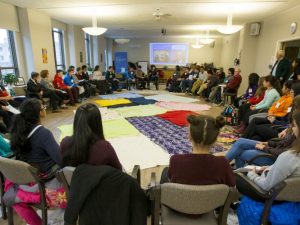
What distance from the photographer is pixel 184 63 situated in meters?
14.1

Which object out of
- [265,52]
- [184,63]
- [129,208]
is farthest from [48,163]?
[184,63]

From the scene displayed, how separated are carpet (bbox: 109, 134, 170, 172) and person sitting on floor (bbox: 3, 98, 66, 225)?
1241 mm

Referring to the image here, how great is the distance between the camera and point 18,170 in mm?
1421

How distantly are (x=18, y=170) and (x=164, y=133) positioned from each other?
2.92 m

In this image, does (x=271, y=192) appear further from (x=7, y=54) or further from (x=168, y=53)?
(x=168, y=53)

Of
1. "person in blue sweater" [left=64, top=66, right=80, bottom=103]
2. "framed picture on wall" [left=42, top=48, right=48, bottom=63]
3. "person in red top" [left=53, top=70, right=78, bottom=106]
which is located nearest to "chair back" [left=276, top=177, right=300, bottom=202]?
"person in red top" [left=53, top=70, right=78, bottom=106]

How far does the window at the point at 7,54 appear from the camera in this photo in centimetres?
564

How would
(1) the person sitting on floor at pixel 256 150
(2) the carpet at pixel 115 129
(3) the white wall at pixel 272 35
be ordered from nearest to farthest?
1. (1) the person sitting on floor at pixel 256 150
2. (2) the carpet at pixel 115 129
3. (3) the white wall at pixel 272 35

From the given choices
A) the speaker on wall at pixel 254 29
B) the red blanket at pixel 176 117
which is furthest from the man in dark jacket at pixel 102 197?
the speaker on wall at pixel 254 29

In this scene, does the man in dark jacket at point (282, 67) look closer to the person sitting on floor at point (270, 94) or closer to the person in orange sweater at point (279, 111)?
the person sitting on floor at point (270, 94)

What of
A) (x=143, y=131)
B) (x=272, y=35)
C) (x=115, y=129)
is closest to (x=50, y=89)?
(x=115, y=129)

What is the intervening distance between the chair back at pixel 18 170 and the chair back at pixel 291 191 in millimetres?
1559

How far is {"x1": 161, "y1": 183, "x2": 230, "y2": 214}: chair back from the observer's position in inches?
43.7

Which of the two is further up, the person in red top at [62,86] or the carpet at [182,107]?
the person in red top at [62,86]
